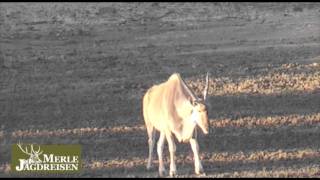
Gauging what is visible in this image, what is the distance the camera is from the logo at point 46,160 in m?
15.2

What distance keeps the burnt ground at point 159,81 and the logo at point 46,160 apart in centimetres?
27

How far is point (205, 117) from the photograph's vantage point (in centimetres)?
1390

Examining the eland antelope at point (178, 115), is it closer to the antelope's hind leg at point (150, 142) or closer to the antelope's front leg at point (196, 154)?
the antelope's front leg at point (196, 154)

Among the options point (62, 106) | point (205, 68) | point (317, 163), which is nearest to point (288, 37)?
point (205, 68)

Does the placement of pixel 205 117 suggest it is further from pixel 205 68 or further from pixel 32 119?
pixel 205 68

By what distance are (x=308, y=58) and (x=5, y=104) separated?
13.9 metres

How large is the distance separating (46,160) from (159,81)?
42.5 ft

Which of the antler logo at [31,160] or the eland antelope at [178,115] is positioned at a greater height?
the eland antelope at [178,115]

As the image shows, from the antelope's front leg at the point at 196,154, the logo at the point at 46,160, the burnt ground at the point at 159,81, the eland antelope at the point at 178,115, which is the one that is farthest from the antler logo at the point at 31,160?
the antelope's front leg at the point at 196,154

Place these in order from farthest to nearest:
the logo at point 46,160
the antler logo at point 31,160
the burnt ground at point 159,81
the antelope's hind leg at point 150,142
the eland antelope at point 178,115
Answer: the burnt ground at point 159,81, the antelope's hind leg at point 150,142, the antler logo at point 31,160, the logo at point 46,160, the eland antelope at point 178,115

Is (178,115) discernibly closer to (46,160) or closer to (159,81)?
(46,160)

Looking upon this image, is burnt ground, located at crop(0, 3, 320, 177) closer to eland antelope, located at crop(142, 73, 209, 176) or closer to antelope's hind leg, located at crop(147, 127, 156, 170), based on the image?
antelope's hind leg, located at crop(147, 127, 156, 170)

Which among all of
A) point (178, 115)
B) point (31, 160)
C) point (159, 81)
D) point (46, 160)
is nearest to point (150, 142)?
point (178, 115)

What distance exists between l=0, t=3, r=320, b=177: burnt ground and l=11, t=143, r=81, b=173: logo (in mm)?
269
